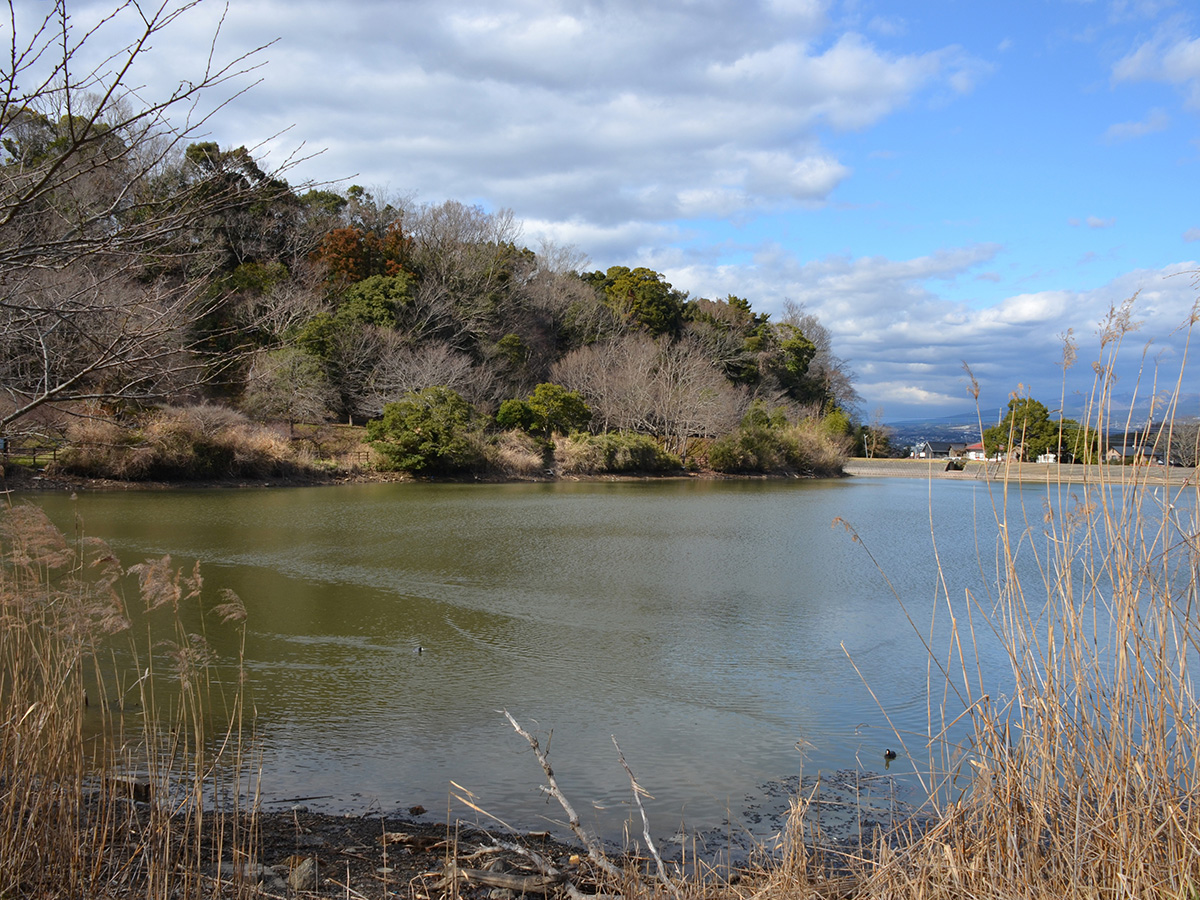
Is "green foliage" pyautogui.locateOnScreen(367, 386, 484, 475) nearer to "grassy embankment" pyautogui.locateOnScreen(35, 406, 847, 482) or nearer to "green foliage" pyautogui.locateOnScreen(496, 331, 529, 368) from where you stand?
"grassy embankment" pyautogui.locateOnScreen(35, 406, 847, 482)

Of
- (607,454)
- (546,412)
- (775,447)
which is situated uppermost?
(546,412)

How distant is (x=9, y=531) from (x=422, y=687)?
3.29 metres

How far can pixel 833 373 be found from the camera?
6350 centimetres

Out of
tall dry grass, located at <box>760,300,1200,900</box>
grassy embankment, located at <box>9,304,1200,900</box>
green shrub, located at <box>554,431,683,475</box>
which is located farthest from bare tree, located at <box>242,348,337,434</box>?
tall dry grass, located at <box>760,300,1200,900</box>

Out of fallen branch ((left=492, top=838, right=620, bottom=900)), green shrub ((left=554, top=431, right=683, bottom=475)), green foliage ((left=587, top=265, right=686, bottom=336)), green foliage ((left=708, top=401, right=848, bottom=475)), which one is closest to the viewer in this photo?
fallen branch ((left=492, top=838, right=620, bottom=900))

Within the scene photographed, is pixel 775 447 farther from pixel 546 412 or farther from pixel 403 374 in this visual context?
pixel 403 374

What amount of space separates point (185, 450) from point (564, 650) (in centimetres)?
1893

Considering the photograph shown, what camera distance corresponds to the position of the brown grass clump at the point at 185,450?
70.6 feet

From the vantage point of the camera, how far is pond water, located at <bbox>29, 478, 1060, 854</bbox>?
4.95 metres

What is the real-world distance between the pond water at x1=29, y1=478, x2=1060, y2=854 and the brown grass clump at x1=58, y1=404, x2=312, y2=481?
15.0ft

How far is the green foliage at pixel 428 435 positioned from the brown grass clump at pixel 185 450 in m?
3.40

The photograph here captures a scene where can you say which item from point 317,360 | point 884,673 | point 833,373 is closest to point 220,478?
point 317,360

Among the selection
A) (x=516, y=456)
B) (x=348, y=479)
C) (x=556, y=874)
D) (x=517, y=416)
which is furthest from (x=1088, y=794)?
(x=517, y=416)

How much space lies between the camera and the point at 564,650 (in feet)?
25.8
